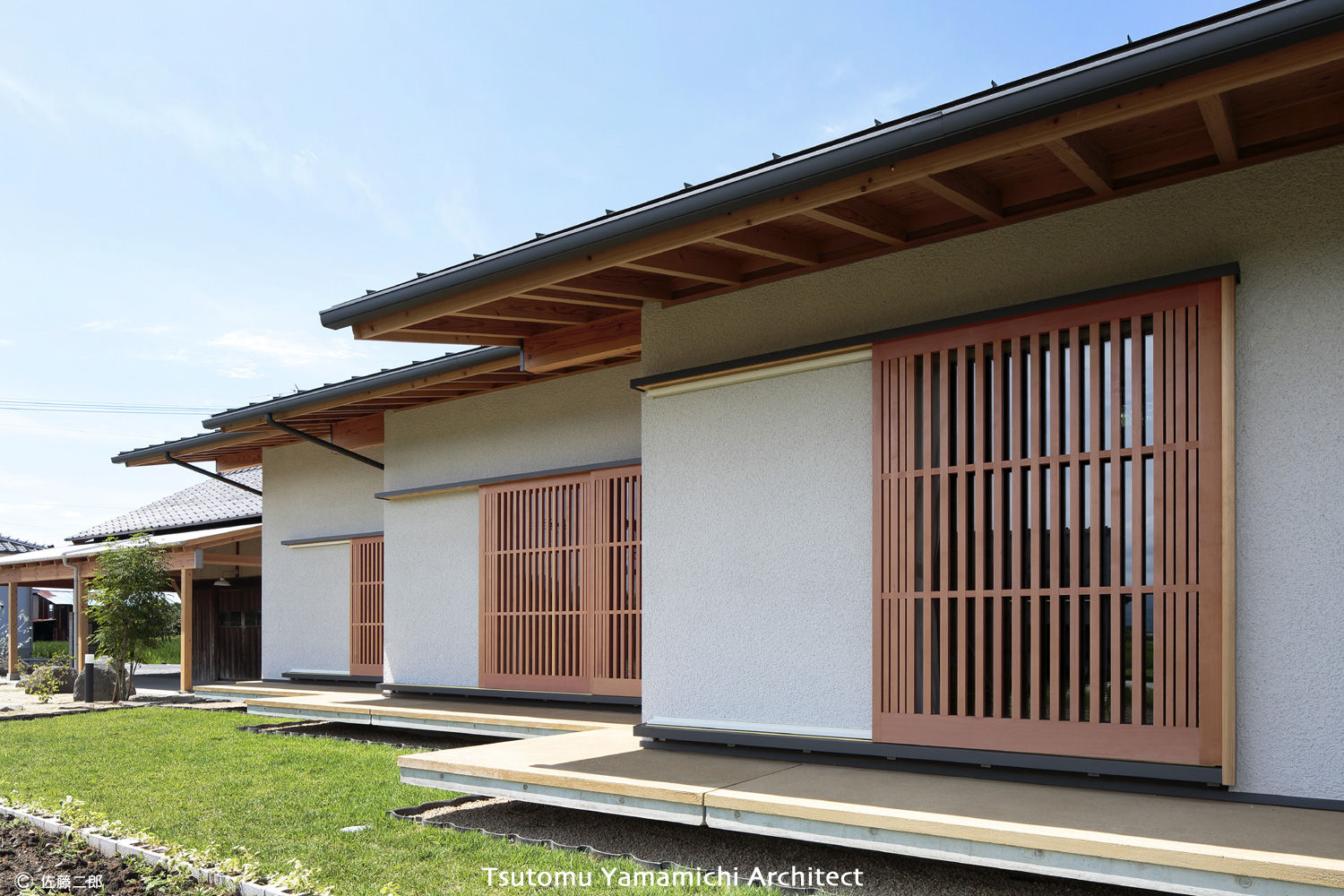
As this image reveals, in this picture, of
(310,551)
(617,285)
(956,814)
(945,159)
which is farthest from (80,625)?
(945,159)

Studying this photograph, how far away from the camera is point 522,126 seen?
20375 millimetres

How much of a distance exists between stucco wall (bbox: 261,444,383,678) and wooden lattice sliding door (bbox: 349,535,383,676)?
220mm

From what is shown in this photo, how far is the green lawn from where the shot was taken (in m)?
4.84

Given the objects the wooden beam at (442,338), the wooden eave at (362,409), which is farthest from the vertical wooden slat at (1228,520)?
the wooden beam at (442,338)

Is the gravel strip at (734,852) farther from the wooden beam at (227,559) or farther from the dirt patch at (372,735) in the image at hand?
the wooden beam at (227,559)

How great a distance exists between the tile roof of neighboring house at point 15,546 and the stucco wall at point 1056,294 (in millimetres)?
29940

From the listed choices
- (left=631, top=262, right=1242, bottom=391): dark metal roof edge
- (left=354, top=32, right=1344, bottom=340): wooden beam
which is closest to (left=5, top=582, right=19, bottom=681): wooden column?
(left=354, top=32, right=1344, bottom=340): wooden beam

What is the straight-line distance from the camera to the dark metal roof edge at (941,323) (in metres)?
4.49

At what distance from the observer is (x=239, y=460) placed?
15055 millimetres

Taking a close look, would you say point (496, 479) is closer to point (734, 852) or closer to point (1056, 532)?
point (734, 852)

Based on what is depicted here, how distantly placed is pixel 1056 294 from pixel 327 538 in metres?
10.0

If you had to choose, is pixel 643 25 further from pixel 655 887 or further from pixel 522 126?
pixel 655 887

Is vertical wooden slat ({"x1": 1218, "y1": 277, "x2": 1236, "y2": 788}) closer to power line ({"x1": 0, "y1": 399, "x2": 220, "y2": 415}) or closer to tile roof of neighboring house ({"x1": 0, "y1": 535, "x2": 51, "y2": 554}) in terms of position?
tile roof of neighboring house ({"x1": 0, "y1": 535, "x2": 51, "y2": 554})

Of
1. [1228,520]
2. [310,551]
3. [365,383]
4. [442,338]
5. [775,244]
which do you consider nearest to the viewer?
[1228,520]
